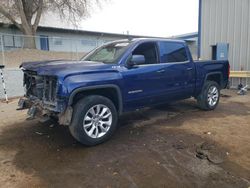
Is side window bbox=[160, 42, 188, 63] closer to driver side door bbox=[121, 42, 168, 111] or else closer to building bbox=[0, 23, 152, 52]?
driver side door bbox=[121, 42, 168, 111]

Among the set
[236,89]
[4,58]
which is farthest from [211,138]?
A: [4,58]

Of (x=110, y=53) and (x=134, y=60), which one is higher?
(x=110, y=53)

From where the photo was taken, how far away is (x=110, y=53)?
5.48 meters

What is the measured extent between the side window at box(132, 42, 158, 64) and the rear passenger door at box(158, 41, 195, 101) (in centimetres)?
18

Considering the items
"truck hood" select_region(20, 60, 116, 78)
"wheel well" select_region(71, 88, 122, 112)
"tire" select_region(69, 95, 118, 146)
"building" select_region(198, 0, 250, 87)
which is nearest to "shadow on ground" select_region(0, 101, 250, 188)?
"tire" select_region(69, 95, 118, 146)

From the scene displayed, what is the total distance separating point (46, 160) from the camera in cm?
404

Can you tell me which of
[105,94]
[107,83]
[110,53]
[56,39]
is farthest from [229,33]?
[56,39]

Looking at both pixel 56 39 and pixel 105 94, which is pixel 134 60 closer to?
pixel 105 94

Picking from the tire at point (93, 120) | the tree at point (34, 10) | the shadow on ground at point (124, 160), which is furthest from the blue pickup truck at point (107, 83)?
the tree at point (34, 10)

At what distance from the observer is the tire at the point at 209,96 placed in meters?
7.08

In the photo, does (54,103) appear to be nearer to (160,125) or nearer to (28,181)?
(28,181)

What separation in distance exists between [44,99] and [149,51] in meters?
2.50

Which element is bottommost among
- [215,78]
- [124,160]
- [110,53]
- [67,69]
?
[124,160]

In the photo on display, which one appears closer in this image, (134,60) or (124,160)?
(124,160)
